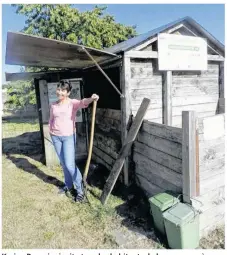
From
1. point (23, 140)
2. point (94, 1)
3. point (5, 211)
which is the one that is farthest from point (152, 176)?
point (23, 140)

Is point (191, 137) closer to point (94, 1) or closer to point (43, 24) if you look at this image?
point (94, 1)

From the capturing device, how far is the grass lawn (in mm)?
3709

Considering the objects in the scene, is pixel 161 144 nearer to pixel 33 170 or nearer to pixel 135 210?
pixel 135 210

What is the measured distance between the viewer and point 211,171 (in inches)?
147

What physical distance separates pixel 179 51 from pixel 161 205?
3170 mm

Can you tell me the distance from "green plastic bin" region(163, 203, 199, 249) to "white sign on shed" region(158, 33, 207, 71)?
9.39 feet

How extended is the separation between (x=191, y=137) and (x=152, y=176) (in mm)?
1300

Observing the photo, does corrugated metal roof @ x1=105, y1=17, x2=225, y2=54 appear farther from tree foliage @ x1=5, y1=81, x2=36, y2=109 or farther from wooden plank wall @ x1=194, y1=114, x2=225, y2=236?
tree foliage @ x1=5, y1=81, x2=36, y2=109

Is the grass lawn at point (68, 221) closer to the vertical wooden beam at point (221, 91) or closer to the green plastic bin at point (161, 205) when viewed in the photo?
the green plastic bin at point (161, 205)

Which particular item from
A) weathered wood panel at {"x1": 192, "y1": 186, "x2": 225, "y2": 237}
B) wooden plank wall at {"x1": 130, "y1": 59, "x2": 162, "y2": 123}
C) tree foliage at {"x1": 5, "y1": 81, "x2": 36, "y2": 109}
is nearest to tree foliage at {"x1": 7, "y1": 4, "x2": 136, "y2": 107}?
tree foliage at {"x1": 5, "y1": 81, "x2": 36, "y2": 109}

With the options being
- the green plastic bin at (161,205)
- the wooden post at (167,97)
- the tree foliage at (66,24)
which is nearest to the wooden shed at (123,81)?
the wooden post at (167,97)

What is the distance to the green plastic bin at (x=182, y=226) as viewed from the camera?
3.23 m

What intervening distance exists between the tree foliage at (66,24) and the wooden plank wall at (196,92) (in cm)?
1043

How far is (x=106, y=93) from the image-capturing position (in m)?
5.93
